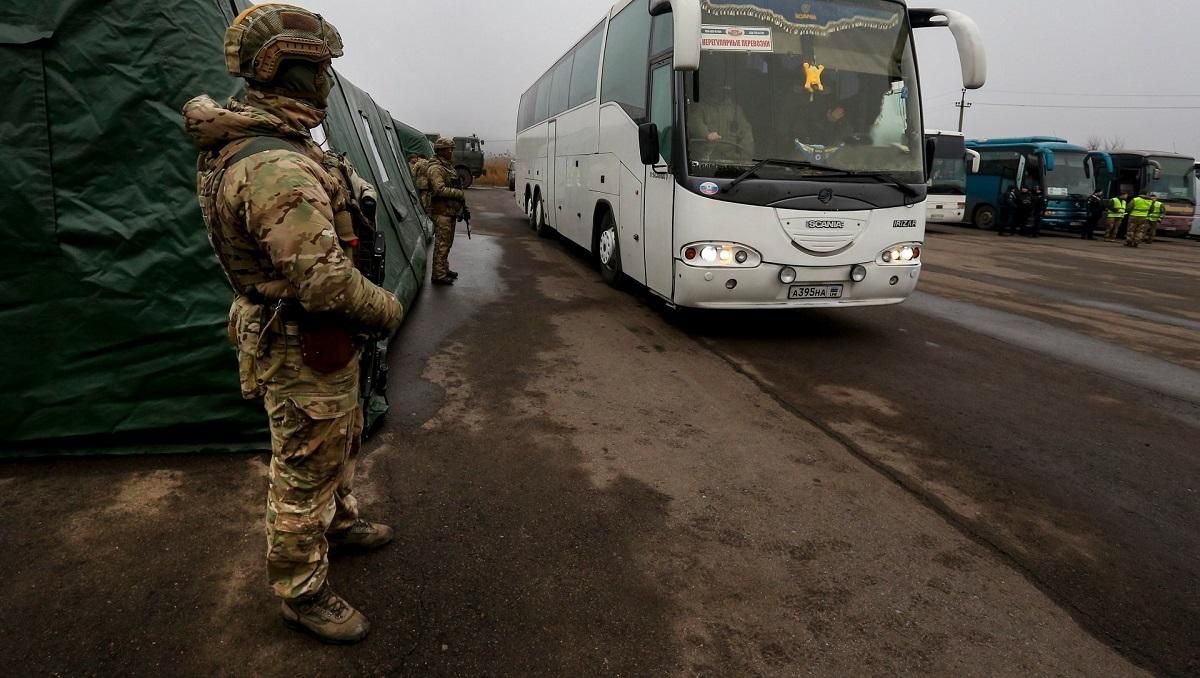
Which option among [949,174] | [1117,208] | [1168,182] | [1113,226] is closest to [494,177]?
[949,174]

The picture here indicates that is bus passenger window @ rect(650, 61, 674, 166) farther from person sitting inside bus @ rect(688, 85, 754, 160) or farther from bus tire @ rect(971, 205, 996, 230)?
bus tire @ rect(971, 205, 996, 230)

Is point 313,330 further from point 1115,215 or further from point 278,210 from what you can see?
point 1115,215

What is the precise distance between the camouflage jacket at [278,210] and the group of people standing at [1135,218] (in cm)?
2301

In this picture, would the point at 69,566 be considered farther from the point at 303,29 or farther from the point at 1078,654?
the point at 1078,654

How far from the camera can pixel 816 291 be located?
19.7 feet

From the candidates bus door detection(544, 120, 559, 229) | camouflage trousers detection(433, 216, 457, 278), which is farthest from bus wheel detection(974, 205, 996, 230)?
camouflage trousers detection(433, 216, 457, 278)

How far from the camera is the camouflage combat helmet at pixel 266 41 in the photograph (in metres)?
2.06

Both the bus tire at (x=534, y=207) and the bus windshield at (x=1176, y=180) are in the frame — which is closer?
the bus tire at (x=534, y=207)

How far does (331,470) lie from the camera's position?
→ 231cm

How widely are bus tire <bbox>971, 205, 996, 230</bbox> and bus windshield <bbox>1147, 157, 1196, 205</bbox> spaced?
450 centimetres

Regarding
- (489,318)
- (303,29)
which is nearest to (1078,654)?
(303,29)

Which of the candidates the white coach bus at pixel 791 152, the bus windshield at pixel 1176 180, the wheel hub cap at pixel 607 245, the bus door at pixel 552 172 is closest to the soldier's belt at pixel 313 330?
the white coach bus at pixel 791 152

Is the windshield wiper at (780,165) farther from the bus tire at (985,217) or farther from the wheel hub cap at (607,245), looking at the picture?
the bus tire at (985,217)

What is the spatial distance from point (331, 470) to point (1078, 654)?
269 centimetres
